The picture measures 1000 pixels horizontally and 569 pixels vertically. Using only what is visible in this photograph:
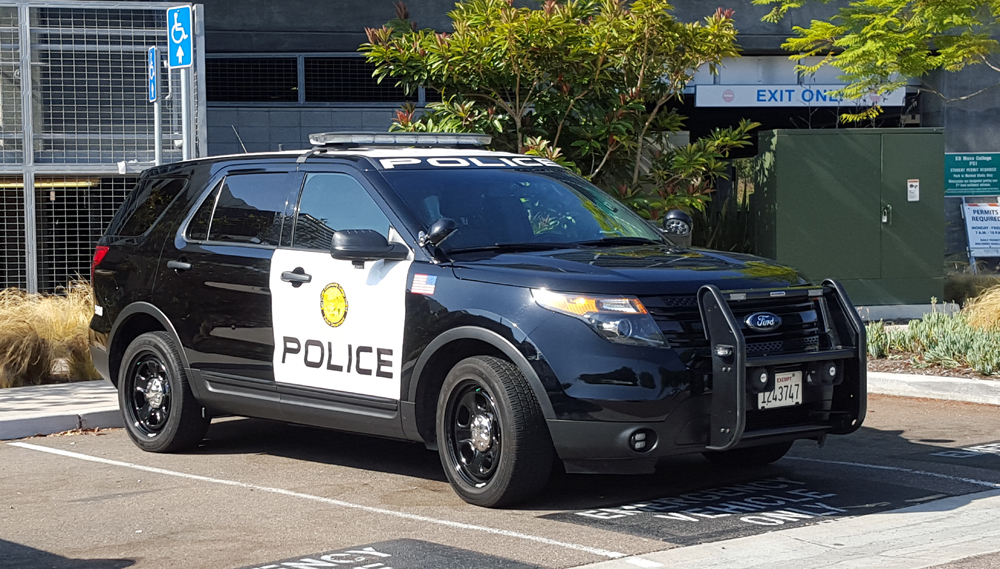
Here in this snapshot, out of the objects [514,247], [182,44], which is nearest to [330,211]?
[514,247]

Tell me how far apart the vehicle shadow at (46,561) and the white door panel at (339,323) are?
1.85m

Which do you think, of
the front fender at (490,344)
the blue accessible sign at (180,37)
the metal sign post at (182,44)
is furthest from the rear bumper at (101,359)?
the blue accessible sign at (180,37)

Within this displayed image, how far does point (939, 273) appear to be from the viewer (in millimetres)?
15992

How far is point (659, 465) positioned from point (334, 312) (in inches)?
87.9

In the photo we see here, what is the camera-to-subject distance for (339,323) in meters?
7.31

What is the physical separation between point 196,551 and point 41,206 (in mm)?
8913

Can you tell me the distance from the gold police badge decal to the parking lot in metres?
0.96

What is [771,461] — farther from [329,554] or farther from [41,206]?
[41,206]

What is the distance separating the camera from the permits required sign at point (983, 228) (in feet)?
76.8

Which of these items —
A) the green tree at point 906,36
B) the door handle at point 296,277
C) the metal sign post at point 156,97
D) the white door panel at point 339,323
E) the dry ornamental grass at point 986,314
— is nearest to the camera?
the white door panel at point 339,323

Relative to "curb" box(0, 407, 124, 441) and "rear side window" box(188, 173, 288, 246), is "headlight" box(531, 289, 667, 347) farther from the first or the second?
"curb" box(0, 407, 124, 441)

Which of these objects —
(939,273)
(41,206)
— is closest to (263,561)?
(41,206)

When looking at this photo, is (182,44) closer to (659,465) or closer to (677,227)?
(677,227)

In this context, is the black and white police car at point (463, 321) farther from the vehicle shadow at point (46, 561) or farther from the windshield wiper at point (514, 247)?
the vehicle shadow at point (46, 561)
